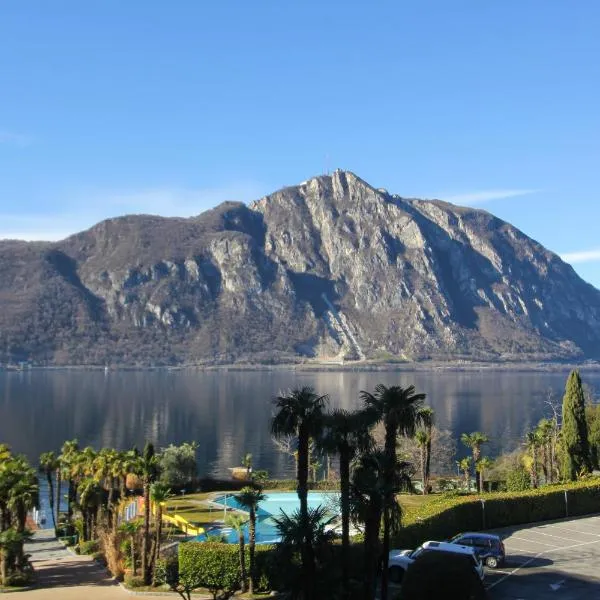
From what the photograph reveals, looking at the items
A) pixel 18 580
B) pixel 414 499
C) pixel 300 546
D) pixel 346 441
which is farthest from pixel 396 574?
pixel 18 580

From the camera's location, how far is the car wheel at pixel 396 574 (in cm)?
3203

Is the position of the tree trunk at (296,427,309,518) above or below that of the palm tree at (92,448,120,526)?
above

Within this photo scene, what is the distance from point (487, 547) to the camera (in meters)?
33.4

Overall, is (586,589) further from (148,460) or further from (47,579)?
(47,579)

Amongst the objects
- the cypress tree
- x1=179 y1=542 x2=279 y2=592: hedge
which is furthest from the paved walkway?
the cypress tree

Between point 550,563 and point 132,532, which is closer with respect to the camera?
point 550,563

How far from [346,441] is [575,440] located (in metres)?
31.3

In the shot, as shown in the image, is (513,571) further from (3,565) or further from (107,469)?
(107,469)

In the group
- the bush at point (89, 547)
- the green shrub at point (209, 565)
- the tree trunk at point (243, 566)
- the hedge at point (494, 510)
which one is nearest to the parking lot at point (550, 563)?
the hedge at point (494, 510)

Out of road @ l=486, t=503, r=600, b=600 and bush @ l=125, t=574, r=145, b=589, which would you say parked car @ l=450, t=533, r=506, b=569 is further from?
bush @ l=125, t=574, r=145, b=589

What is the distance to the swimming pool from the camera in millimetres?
45875

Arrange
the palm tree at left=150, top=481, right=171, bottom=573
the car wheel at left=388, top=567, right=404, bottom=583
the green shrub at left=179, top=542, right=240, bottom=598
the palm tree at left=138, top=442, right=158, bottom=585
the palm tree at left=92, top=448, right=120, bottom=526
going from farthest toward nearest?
the palm tree at left=92, top=448, right=120, bottom=526 < the palm tree at left=138, top=442, right=158, bottom=585 < the palm tree at left=150, top=481, right=171, bottom=573 < the green shrub at left=179, top=542, right=240, bottom=598 < the car wheel at left=388, top=567, right=404, bottom=583

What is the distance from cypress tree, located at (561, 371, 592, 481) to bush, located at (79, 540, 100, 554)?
3355cm

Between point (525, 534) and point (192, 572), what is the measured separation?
17.3 m
